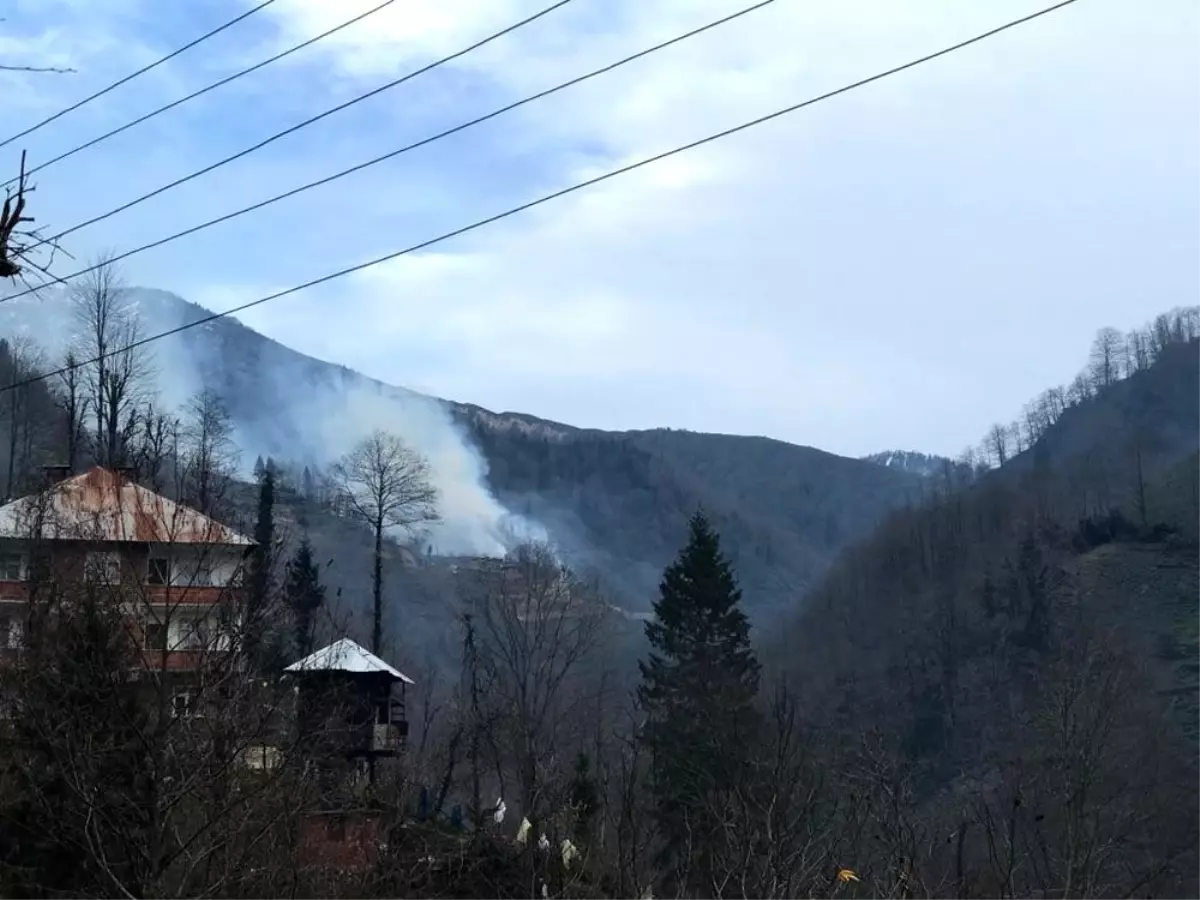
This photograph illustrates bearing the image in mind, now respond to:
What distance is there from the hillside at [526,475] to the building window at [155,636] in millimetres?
118474

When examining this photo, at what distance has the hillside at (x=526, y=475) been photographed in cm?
15025

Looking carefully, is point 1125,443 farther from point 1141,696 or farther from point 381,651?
point 381,651

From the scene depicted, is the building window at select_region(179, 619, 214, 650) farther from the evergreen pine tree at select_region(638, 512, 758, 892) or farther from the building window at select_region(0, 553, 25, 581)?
the building window at select_region(0, 553, 25, 581)

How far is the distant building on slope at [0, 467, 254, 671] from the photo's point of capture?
1362cm

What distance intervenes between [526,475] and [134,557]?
157241mm

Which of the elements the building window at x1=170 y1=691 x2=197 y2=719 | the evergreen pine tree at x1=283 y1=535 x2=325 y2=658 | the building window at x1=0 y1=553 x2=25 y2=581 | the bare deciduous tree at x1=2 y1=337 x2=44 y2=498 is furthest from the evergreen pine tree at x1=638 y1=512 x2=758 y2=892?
the building window at x1=170 y1=691 x2=197 y2=719

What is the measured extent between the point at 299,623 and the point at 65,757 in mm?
24564

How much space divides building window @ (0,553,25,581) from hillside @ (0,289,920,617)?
319 feet

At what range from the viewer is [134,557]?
667 inches

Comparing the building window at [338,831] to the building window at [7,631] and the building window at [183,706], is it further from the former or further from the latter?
the building window at [183,706]

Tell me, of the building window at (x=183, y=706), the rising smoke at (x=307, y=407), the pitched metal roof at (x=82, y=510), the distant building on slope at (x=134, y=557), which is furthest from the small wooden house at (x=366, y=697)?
the rising smoke at (x=307, y=407)

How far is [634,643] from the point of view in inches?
4033

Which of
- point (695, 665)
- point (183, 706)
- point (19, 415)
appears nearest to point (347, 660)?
point (695, 665)

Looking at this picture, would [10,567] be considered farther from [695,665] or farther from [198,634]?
[198,634]
